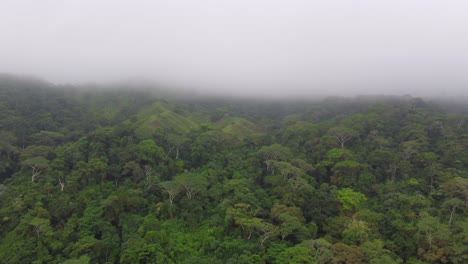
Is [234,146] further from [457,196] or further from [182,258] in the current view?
[457,196]

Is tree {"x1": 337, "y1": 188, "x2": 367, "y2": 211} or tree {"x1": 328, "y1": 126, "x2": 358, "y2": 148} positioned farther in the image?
tree {"x1": 328, "y1": 126, "x2": 358, "y2": 148}

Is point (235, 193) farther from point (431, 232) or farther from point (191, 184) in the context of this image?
point (431, 232)

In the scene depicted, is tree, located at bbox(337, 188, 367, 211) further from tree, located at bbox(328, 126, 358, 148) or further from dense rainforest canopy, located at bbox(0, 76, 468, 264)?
tree, located at bbox(328, 126, 358, 148)

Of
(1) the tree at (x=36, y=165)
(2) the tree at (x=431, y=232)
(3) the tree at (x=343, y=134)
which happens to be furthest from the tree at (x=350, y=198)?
(1) the tree at (x=36, y=165)

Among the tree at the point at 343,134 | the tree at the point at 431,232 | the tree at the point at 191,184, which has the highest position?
the tree at the point at 343,134

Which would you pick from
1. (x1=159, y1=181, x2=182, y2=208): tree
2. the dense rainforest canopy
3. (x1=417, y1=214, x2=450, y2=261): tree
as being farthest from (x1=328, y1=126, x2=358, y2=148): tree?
(x1=159, y1=181, x2=182, y2=208): tree

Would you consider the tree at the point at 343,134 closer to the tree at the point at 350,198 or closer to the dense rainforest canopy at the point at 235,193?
the dense rainforest canopy at the point at 235,193

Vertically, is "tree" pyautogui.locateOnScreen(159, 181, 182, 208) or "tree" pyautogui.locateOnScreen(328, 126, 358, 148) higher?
"tree" pyautogui.locateOnScreen(328, 126, 358, 148)

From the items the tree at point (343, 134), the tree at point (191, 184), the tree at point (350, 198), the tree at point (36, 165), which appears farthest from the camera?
the tree at point (343, 134)

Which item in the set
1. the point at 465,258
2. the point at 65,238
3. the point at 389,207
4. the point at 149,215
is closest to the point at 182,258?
the point at 149,215
